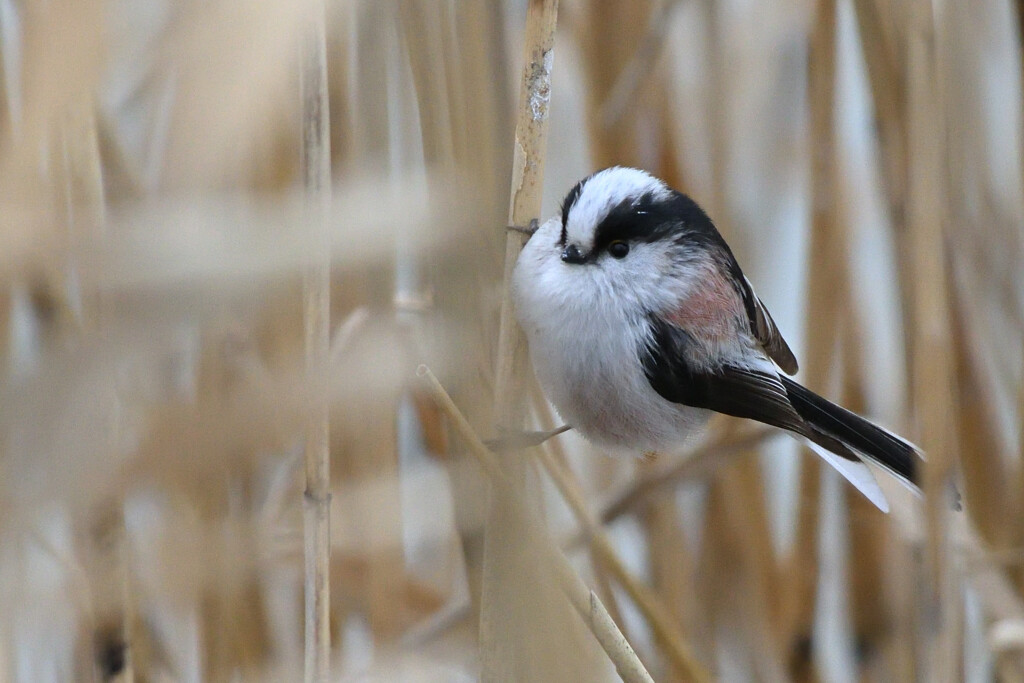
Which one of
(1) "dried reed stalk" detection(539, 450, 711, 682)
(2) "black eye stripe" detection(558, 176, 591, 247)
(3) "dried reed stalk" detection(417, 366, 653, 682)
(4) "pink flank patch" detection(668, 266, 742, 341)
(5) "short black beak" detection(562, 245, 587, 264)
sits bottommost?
(1) "dried reed stalk" detection(539, 450, 711, 682)

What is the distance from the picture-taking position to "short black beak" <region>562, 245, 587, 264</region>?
0.85m

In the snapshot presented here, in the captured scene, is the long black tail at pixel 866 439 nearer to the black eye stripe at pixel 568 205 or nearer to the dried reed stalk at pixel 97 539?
the black eye stripe at pixel 568 205

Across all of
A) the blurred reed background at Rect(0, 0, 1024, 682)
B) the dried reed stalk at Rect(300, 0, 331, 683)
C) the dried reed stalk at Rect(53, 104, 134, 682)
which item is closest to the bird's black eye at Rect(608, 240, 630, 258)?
the blurred reed background at Rect(0, 0, 1024, 682)

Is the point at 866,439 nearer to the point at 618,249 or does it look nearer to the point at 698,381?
the point at 698,381

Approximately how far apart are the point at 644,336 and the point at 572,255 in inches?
4.4

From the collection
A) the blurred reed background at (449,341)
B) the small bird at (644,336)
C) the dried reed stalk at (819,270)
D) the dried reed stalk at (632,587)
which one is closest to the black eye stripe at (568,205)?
the small bird at (644,336)

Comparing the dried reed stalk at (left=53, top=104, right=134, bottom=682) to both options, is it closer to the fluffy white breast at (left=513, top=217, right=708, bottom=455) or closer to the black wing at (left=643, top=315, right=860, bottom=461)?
the fluffy white breast at (left=513, top=217, right=708, bottom=455)

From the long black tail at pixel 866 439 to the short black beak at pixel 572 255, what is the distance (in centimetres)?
28

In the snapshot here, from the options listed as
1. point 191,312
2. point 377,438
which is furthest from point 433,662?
point 191,312

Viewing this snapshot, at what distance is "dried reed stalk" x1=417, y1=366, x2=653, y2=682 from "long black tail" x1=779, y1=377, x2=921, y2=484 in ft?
1.02

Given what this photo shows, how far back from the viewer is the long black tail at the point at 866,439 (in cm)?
86

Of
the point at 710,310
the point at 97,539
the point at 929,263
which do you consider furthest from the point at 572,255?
the point at 97,539

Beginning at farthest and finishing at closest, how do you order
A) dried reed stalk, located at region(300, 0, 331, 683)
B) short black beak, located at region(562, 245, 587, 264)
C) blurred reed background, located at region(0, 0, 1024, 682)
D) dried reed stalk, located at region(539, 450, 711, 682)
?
dried reed stalk, located at region(539, 450, 711, 682)
short black beak, located at region(562, 245, 587, 264)
dried reed stalk, located at region(300, 0, 331, 683)
blurred reed background, located at region(0, 0, 1024, 682)

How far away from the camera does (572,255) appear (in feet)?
2.81
